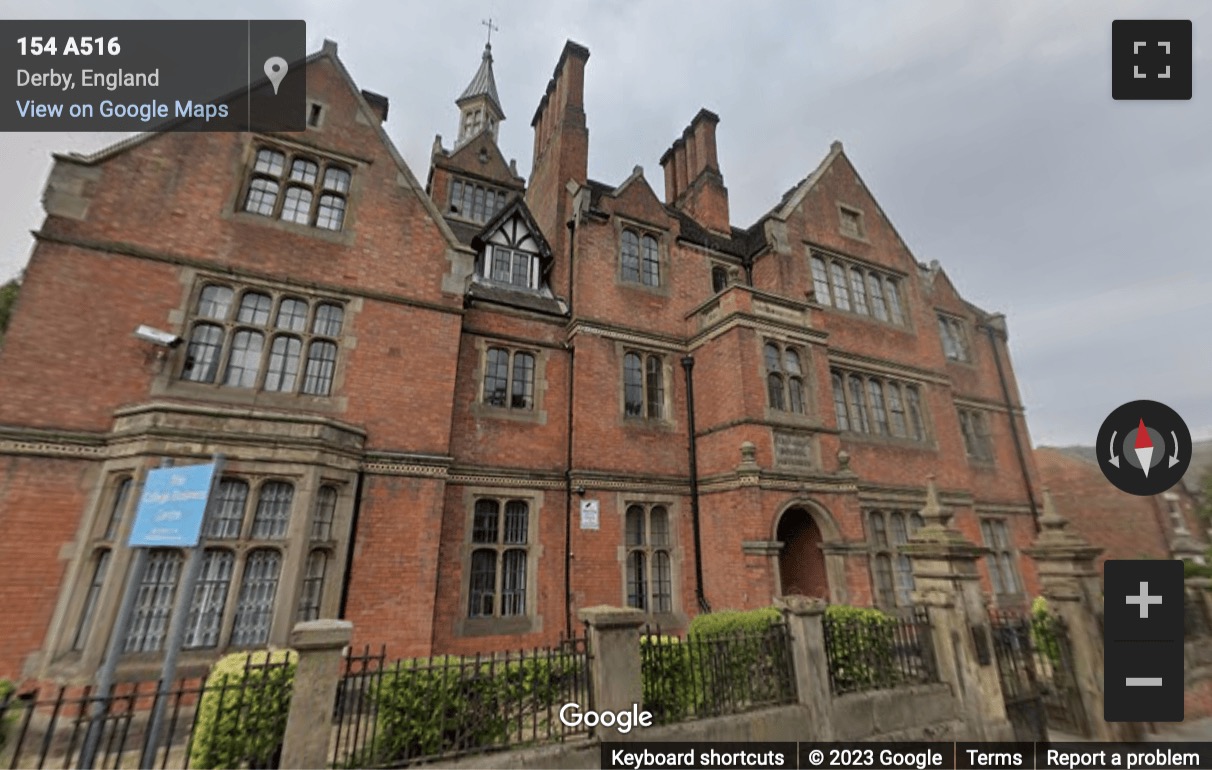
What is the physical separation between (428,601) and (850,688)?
6.93 meters

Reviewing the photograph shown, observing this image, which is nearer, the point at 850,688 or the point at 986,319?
the point at 850,688

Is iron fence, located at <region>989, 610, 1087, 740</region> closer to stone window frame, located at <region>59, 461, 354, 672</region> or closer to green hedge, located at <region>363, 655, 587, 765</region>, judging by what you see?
green hedge, located at <region>363, 655, 587, 765</region>

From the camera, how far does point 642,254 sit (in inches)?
560

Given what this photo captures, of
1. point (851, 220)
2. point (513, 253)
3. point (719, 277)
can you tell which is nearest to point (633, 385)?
point (513, 253)

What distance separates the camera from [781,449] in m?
11.3

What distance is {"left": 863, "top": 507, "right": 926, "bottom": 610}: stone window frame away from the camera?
1291 cm

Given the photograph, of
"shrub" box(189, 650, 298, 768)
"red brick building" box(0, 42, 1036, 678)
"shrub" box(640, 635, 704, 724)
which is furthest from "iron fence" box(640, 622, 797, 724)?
"shrub" box(189, 650, 298, 768)

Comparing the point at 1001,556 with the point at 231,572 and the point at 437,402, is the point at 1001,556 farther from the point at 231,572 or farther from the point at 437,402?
the point at 231,572

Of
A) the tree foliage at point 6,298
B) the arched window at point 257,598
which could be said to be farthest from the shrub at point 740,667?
the tree foliage at point 6,298

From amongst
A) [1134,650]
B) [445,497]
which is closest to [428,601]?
[445,497]

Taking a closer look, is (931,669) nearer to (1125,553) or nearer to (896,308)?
(896,308)

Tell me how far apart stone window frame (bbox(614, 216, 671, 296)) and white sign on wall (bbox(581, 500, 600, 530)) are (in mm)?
5932

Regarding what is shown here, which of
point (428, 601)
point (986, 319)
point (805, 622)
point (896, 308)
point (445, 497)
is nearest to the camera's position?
point (805, 622)

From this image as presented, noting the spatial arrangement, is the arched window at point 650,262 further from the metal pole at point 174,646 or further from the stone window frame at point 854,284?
the metal pole at point 174,646
